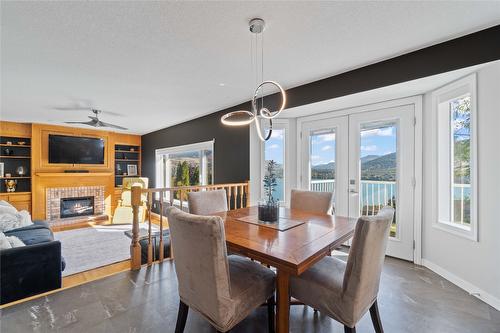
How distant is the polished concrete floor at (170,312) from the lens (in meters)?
1.74

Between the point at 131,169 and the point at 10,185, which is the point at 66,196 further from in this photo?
the point at 131,169

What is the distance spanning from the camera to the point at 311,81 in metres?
3.10

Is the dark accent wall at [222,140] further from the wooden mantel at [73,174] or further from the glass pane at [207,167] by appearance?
the wooden mantel at [73,174]

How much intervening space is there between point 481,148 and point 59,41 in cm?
Result: 395

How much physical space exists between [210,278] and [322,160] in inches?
109

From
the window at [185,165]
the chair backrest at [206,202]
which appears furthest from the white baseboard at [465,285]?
the window at [185,165]

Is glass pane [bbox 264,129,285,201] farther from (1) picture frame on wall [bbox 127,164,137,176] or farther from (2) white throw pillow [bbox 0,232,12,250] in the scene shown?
(1) picture frame on wall [bbox 127,164,137,176]

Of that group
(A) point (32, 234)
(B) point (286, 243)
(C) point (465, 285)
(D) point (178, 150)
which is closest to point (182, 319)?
(B) point (286, 243)

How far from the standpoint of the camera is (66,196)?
20.1 ft

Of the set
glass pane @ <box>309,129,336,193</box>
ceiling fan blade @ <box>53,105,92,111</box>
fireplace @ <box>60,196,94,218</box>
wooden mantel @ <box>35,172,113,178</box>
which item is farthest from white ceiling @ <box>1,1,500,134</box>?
fireplace @ <box>60,196,94,218</box>

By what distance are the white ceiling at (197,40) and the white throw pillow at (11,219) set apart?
6.00 ft

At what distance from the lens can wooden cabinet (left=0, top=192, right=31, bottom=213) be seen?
17.6 ft

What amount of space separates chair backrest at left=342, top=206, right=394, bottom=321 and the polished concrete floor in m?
0.60

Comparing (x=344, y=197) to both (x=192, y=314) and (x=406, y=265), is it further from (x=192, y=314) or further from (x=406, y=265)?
(x=192, y=314)
